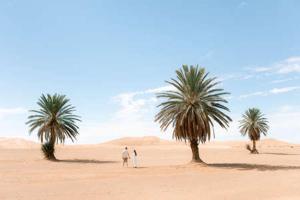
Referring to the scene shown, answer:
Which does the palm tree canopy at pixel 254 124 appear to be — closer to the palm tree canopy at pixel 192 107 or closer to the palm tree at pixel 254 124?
the palm tree at pixel 254 124

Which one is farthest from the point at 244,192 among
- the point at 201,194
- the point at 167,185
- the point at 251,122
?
the point at 251,122

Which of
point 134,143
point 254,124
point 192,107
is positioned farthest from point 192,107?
point 134,143

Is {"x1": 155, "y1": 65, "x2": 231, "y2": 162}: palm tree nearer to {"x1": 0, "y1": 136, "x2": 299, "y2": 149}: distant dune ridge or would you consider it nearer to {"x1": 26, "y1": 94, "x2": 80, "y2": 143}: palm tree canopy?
{"x1": 26, "y1": 94, "x2": 80, "y2": 143}: palm tree canopy

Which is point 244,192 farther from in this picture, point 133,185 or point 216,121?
point 216,121

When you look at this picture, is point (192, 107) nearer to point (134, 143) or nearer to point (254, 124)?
point (254, 124)

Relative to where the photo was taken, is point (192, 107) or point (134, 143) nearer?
point (192, 107)

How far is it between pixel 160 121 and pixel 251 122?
36.8 m

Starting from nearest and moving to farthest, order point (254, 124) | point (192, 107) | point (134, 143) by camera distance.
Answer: point (192, 107) → point (254, 124) → point (134, 143)

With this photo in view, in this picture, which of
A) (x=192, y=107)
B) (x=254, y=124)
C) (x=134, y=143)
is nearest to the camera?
(x=192, y=107)

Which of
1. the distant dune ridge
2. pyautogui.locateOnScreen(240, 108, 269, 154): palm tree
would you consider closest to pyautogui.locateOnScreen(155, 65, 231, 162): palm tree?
pyautogui.locateOnScreen(240, 108, 269, 154): palm tree

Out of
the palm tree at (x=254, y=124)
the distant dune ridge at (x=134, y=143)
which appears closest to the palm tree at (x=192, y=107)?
the palm tree at (x=254, y=124)

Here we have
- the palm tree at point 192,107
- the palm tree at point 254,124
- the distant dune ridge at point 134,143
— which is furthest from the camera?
the distant dune ridge at point 134,143

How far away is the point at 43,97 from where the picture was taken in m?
46.5

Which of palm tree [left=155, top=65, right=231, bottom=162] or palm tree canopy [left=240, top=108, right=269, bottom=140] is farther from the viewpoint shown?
palm tree canopy [left=240, top=108, right=269, bottom=140]
